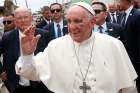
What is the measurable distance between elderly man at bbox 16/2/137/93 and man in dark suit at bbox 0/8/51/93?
1.87 metres

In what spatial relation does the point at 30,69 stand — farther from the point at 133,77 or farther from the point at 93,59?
the point at 133,77

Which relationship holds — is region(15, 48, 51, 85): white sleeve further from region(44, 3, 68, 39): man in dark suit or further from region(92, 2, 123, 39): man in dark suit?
region(44, 3, 68, 39): man in dark suit

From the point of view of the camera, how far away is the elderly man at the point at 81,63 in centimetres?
547

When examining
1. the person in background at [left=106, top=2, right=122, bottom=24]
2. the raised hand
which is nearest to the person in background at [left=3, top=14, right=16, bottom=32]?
the person in background at [left=106, top=2, right=122, bottom=24]

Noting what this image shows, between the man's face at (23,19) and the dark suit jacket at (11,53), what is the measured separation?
275 millimetres

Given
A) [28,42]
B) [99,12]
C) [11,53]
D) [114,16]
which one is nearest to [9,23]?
[11,53]

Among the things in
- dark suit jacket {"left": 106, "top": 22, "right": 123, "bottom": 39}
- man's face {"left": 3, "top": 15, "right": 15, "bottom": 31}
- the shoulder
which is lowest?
dark suit jacket {"left": 106, "top": 22, "right": 123, "bottom": 39}

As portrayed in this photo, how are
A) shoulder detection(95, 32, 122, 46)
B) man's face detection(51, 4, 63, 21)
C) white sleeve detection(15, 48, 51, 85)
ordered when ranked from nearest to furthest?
white sleeve detection(15, 48, 51, 85) < shoulder detection(95, 32, 122, 46) < man's face detection(51, 4, 63, 21)

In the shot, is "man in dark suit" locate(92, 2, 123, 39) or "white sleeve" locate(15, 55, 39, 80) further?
"man in dark suit" locate(92, 2, 123, 39)

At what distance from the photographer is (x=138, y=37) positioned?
8.45 metres

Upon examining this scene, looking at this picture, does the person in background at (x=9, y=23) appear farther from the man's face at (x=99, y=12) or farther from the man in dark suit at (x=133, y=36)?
the man in dark suit at (x=133, y=36)

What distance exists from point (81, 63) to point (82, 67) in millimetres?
55

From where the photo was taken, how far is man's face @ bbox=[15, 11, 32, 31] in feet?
24.8

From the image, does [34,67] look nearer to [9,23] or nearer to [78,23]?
[78,23]
